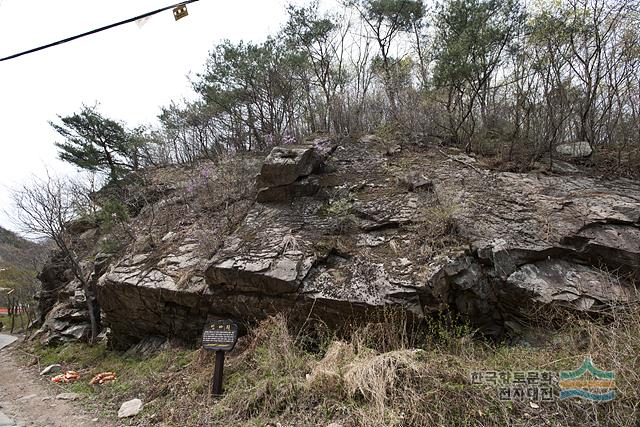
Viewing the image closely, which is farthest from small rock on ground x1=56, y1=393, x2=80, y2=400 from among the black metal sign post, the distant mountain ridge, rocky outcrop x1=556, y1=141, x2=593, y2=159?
the distant mountain ridge

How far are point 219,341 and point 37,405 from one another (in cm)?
402

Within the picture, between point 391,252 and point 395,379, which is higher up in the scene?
point 391,252

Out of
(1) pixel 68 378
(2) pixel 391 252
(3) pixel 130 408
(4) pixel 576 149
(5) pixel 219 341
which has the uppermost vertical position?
(4) pixel 576 149

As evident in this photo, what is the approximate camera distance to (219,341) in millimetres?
4398

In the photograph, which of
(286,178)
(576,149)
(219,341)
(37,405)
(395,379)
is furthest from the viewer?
(576,149)

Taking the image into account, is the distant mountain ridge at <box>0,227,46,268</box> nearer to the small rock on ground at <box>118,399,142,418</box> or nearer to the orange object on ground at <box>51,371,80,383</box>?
the orange object on ground at <box>51,371,80,383</box>

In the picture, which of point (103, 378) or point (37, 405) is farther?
point (103, 378)

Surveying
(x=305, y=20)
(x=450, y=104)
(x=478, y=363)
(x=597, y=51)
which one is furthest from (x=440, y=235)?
(x=305, y=20)

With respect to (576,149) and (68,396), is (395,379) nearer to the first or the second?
(68,396)

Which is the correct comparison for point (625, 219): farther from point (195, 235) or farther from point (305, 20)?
point (305, 20)

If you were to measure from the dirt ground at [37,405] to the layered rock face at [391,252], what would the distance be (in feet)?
5.79

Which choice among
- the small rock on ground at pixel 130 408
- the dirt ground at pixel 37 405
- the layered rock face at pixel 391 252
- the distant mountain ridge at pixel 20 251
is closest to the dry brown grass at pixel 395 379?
the small rock on ground at pixel 130 408

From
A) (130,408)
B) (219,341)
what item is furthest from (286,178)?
(130,408)

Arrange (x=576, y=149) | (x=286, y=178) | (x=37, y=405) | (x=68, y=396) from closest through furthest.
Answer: (x=37, y=405)
(x=68, y=396)
(x=286, y=178)
(x=576, y=149)
